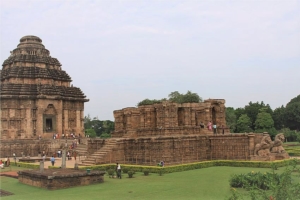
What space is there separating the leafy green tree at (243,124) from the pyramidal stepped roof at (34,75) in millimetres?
28404

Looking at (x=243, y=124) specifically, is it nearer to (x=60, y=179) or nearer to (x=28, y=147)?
(x=28, y=147)

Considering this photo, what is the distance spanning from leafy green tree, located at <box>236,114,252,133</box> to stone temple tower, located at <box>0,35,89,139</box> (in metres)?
28.4

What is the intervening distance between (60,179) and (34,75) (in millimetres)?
26403

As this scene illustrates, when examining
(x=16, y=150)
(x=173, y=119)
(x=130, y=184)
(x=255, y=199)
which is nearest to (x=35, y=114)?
(x=16, y=150)

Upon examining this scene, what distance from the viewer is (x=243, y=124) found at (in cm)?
5647

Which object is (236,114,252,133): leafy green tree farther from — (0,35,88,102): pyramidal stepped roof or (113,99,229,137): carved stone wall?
(113,99,229,137): carved stone wall

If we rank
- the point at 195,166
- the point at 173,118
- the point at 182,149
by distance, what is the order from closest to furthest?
the point at 195,166, the point at 182,149, the point at 173,118

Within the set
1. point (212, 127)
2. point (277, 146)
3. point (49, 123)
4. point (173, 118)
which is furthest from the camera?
point (49, 123)

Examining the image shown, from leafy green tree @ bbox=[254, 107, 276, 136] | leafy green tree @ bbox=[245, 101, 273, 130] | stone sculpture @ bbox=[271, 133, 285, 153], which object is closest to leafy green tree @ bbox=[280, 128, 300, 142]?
leafy green tree @ bbox=[254, 107, 276, 136]

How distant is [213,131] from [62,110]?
19.4m

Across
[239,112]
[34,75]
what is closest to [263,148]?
[34,75]

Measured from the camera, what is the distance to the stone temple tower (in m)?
36.6

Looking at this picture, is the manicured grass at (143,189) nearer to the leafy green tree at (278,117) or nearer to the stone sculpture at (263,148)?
the stone sculpture at (263,148)

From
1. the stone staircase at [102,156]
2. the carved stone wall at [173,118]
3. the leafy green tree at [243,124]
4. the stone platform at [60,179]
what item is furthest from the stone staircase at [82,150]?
the leafy green tree at [243,124]
